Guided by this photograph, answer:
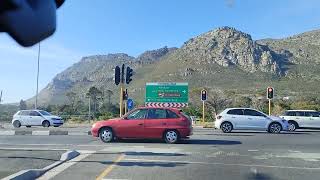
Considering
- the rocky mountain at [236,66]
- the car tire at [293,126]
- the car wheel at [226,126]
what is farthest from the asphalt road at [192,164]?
the rocky mountain at [236,66]

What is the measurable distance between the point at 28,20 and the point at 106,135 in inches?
727

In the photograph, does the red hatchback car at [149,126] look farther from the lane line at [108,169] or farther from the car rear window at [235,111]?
the car rear window at [235,111]

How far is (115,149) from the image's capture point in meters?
17.1

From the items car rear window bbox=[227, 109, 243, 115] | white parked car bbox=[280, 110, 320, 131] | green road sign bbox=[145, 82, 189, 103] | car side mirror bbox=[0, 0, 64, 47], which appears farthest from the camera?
green road sign bbox=[145, 82, 189, 103]

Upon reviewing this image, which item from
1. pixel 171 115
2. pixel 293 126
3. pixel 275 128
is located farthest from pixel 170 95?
pixel 171 115

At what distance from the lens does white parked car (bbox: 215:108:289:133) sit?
29016mm

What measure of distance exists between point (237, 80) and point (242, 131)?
234 feet

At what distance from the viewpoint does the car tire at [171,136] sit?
66.2ft

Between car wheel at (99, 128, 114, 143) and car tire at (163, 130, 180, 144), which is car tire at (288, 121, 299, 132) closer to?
car tire at (163, 130, 180, 144)

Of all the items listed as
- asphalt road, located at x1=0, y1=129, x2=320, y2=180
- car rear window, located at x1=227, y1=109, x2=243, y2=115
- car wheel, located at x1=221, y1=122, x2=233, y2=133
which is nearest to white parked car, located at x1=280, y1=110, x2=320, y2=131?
car rear window, located at x1=227, y1=109, x2=243, y2=115

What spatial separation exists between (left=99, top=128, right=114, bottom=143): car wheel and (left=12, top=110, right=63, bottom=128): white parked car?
19066 millimetres

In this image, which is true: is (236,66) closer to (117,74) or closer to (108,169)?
(117,74)

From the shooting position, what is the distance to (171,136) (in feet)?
66.3

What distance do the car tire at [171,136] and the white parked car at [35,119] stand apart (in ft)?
66.1
